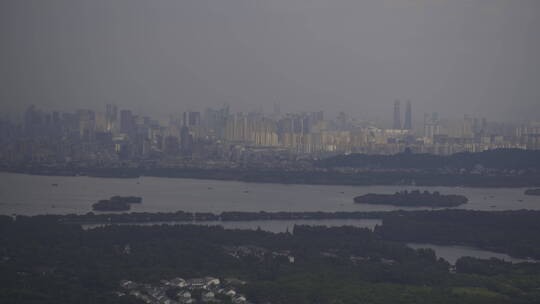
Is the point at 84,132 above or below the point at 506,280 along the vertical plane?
above

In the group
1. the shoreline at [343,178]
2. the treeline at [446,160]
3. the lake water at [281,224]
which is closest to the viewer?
the lake water at [281,224]

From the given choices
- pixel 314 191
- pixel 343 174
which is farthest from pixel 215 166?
pixel 314 191

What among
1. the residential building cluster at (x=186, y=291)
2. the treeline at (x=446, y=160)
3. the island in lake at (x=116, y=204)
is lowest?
the residential building cluster at (x=186, y=291)

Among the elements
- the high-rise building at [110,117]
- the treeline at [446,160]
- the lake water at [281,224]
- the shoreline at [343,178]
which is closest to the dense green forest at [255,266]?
the lake water at [281,224]

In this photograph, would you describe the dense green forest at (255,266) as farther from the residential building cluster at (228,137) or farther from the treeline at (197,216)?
the residential building cluster at (228,137)

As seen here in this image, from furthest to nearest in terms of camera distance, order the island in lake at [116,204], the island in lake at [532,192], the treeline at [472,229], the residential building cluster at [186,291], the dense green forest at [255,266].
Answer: the island in lake at [532,192], the island in lake at [116,204], the treeline at [472,229], the dense green forest at [255,266], the residential building cluster at [186,291]

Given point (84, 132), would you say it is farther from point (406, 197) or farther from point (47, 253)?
point (47, 253)

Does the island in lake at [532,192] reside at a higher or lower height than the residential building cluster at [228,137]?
lower
